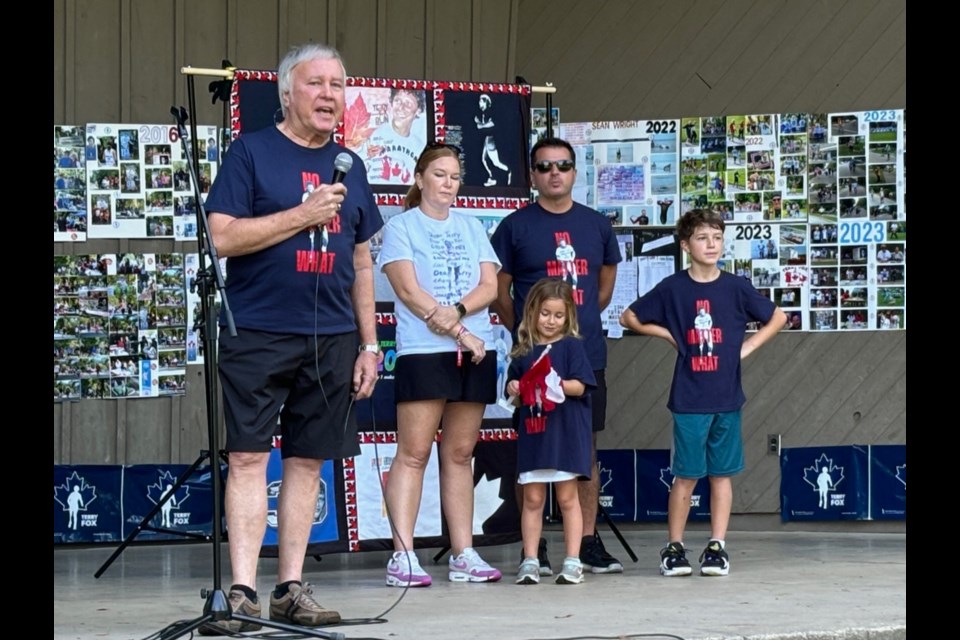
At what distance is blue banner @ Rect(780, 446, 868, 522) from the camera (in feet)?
29.6

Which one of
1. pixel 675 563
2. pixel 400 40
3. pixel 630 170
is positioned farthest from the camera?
pixel 630 170

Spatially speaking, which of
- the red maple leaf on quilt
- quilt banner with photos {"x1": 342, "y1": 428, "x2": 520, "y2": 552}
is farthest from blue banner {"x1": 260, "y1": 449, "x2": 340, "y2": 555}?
the red maple leaf on quilt

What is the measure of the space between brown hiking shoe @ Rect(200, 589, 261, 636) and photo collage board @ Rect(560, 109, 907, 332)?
4.41m

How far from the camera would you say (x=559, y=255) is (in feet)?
23.8

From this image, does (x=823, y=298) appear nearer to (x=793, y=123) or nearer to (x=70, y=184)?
(x=793, y=123)

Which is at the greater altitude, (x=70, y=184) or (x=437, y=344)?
(x=70, y=184)

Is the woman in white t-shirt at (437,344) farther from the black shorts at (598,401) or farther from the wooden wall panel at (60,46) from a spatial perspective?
→ the wooden wall panel at (60,46)

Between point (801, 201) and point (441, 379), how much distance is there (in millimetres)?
3254

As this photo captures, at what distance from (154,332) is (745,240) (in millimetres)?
3434

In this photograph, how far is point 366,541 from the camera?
7.30m

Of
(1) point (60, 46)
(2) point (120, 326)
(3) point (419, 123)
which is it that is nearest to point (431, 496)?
(3) point (419, 123)

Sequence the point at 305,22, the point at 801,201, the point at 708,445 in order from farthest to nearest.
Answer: the point at 801,201, the point at 305,22, the point at 708,445
